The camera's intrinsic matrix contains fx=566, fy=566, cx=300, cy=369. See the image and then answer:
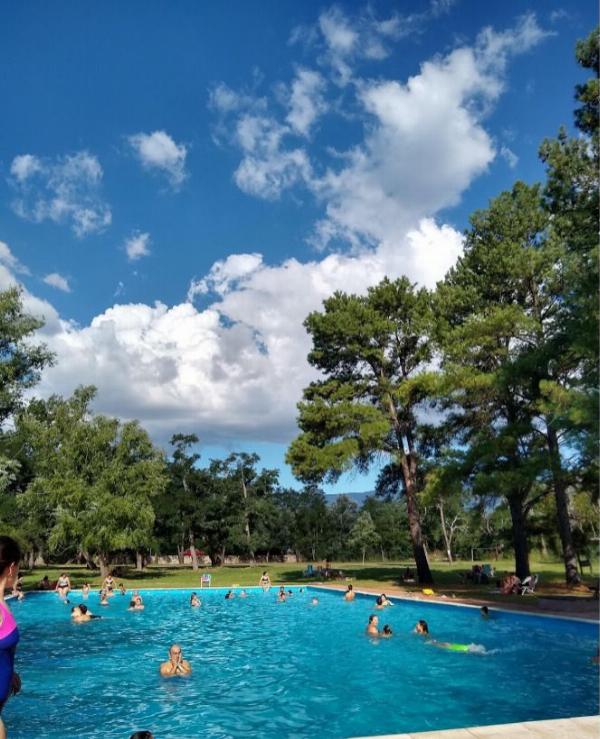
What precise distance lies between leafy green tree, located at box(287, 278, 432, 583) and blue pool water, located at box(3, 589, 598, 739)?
25.0ft

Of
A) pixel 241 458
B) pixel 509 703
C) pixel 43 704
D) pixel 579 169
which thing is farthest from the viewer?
pixel 241 458

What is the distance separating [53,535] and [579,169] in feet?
107

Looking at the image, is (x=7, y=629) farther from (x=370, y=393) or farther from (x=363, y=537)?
(x=363, y=537)

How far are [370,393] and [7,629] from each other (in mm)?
27137

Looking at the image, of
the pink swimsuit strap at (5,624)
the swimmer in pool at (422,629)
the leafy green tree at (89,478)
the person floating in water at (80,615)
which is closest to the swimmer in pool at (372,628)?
the swimmer in pool at (422,629)

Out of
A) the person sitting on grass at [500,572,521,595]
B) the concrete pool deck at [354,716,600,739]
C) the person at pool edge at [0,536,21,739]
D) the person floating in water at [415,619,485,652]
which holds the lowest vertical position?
the person floating in water at [415,619,485,652]

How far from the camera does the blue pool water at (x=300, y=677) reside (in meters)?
10.1

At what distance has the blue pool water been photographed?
10078mm

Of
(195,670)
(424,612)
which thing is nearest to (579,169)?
(424,612)

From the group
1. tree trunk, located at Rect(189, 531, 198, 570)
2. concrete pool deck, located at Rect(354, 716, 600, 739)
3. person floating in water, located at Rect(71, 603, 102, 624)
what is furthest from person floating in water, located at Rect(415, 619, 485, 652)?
tree trunk, located at Rect(189, 531, 198, 570)

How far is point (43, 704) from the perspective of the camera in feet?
37.4

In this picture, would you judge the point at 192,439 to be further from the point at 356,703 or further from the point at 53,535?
the point at 356,703

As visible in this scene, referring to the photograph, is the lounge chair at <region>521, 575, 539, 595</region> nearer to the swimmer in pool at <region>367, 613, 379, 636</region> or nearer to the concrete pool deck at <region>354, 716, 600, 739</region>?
the swimmer in pool at <region>367, 613, 379, 636</region>

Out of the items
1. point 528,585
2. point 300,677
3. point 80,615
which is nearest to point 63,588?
point 80,615
